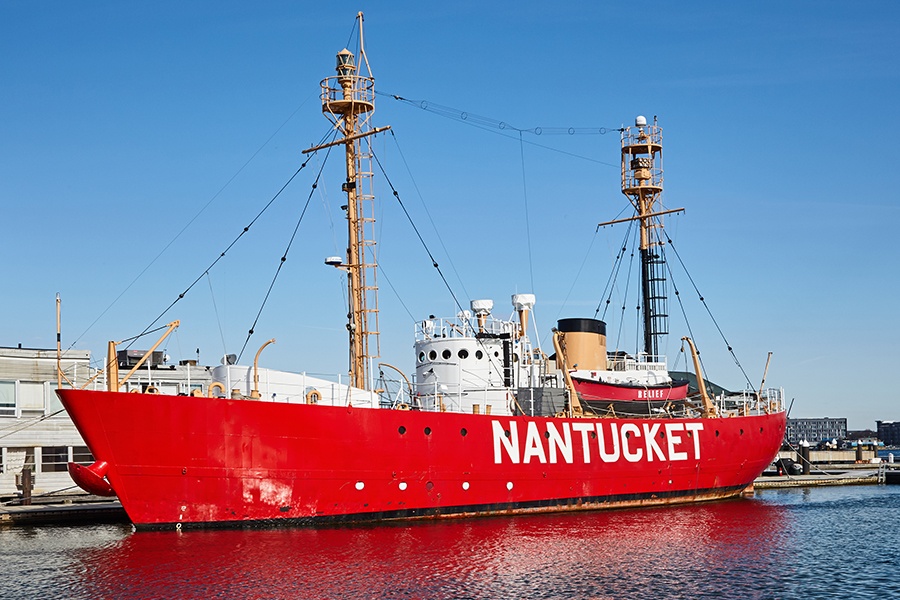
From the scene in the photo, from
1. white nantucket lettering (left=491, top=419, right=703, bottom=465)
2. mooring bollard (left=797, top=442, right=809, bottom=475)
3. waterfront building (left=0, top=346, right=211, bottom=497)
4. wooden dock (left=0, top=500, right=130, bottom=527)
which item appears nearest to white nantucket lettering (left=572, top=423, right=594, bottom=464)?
white nantucket lettering (left=491, top=419, right=703, bottom=465)

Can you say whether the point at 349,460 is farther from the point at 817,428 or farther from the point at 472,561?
the point at 817,428

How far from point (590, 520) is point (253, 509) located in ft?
29.2

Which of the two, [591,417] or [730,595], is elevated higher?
[591,417]

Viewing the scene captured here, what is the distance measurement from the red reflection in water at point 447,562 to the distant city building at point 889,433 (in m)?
168

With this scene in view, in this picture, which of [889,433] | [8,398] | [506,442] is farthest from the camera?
[889,433]

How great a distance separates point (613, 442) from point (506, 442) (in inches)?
158

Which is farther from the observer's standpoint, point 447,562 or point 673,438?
point 673,438

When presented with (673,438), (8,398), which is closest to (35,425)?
(8,398)

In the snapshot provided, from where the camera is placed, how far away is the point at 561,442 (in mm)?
27188

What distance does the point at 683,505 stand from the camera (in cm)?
3100

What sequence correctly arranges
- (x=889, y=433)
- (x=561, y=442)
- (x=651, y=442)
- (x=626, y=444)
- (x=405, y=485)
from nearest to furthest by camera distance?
(x=405, y=485) → (x=561, y=442) → (x=626, y=444) → (x=651, y=442) → (x=889, y=433)

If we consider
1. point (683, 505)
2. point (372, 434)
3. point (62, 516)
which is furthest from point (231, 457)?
point (683, 505)

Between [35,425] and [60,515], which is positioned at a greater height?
[35,425]

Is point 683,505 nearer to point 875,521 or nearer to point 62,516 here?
point 875,521
